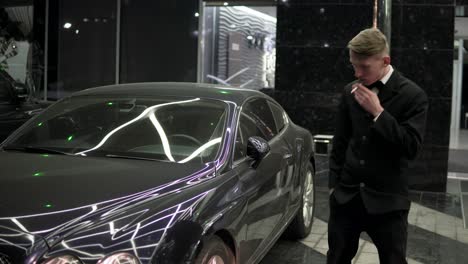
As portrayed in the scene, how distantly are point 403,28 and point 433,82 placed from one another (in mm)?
898

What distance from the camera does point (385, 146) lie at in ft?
10.3

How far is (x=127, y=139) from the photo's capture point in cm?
414

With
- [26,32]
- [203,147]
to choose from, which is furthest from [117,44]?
[203,147]

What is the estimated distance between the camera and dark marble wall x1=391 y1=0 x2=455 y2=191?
8.34 metres

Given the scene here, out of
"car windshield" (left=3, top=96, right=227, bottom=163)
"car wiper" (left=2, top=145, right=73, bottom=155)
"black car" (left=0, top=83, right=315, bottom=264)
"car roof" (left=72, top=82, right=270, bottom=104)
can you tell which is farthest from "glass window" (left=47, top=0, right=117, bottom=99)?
"car wiper" (left=2, top=145, right=73, bottom=155)

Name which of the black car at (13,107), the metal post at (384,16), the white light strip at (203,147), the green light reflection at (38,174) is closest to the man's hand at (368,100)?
the white light strip at (203,147)

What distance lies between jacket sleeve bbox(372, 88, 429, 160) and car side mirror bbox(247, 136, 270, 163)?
3.92 ft

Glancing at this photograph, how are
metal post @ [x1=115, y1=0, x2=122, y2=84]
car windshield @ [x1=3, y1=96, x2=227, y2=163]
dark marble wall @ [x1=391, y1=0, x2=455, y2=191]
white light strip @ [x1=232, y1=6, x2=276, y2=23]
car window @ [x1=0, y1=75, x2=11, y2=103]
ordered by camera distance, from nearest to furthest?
car windshield @ [x1=3, y1=96, x2=227, y2=163]
car window @ [x1=0, y1=75, x2=11, y2=103]
dark marble wall @ [x1=391, y1=0, x2=455, y2=191]
white light strip @ [x1=232, y1=6, x2=276, y2=23]
metal post @ [x1=115, y1=0, x2=122, y2=84]

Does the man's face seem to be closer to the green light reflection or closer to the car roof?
the car roof

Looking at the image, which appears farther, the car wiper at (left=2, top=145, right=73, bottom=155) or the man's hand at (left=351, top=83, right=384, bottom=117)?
the car wiper at (left=2, top=145, right=73, bottom=155)

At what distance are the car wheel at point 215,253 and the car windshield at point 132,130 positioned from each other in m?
0.67

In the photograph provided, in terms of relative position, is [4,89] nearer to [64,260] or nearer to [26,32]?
[26,32]

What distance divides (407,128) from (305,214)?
9.76 feet

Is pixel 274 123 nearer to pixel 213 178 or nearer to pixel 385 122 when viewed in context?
pixel 213 178
